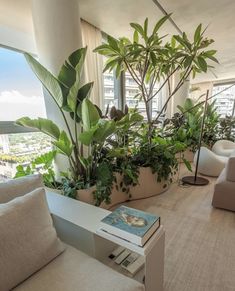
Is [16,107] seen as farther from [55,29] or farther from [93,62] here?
[93,62]

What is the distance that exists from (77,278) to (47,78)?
1.48 meters

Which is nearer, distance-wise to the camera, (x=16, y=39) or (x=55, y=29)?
(x=55, y=29)

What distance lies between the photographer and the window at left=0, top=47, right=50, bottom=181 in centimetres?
218

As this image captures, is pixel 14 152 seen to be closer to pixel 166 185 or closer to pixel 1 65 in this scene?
pixel 1 65

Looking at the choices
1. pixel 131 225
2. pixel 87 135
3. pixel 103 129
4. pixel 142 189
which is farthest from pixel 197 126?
pixel 131 225

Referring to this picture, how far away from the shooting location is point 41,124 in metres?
1.58

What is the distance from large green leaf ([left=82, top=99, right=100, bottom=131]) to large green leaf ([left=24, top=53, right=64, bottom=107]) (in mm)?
304

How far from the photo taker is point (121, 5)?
235 cm

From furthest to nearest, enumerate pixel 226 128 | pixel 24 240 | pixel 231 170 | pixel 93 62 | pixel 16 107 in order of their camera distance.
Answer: pixel 226 128, pixel 93 62, pixel 16 107, pixel 231 170, pixel 24 240

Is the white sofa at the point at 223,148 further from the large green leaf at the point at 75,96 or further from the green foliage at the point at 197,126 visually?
the large green leaf at the point at 75,96

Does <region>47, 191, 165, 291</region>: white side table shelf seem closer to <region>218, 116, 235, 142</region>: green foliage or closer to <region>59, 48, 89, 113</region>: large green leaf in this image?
<region>59, 48, 89, 113</region>: large green leaf

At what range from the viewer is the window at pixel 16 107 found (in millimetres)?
2176

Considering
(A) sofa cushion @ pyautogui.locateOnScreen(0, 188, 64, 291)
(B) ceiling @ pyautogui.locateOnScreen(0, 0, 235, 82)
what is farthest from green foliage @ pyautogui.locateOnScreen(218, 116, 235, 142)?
(A) sofa cushion @ pyautogui.locateOnScreen(0, 188, 64, 291)

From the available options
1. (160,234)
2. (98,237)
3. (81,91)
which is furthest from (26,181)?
(81,91)
